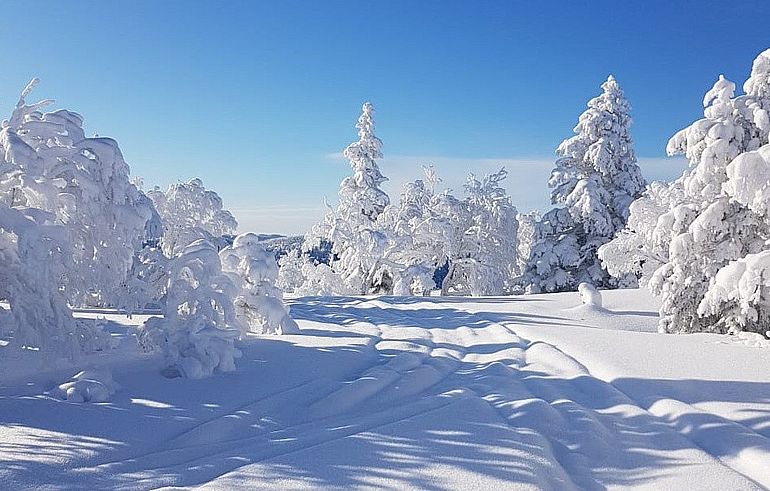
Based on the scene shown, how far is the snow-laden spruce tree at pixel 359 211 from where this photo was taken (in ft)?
86.8

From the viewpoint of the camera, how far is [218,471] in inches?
154

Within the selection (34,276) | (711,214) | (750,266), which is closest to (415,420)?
(34,276)

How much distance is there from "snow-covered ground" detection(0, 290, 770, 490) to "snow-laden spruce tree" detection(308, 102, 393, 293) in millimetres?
17520

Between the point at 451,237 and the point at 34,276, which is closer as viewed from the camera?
the point at 34,276

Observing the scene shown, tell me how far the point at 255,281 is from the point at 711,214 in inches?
321

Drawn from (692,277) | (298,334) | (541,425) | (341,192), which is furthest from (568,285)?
(541,425)

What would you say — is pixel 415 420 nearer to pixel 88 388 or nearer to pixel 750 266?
pixel 88 388

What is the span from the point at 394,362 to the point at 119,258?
428 centimetres

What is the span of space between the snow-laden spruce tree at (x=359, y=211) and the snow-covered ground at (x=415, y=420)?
1752 centimetres

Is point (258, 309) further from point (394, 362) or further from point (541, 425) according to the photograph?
point (541, 425)

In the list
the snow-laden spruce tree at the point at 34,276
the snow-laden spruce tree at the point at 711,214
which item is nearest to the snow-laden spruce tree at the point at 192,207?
the snow-laden spruce tree at the point at 34,276

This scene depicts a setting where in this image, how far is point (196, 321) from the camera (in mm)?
7250

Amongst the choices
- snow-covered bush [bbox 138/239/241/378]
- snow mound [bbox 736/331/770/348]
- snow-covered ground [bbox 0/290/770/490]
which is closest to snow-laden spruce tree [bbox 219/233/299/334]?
snow-covered ground [bbox 0/290/770/490]

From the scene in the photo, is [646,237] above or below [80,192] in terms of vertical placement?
below
